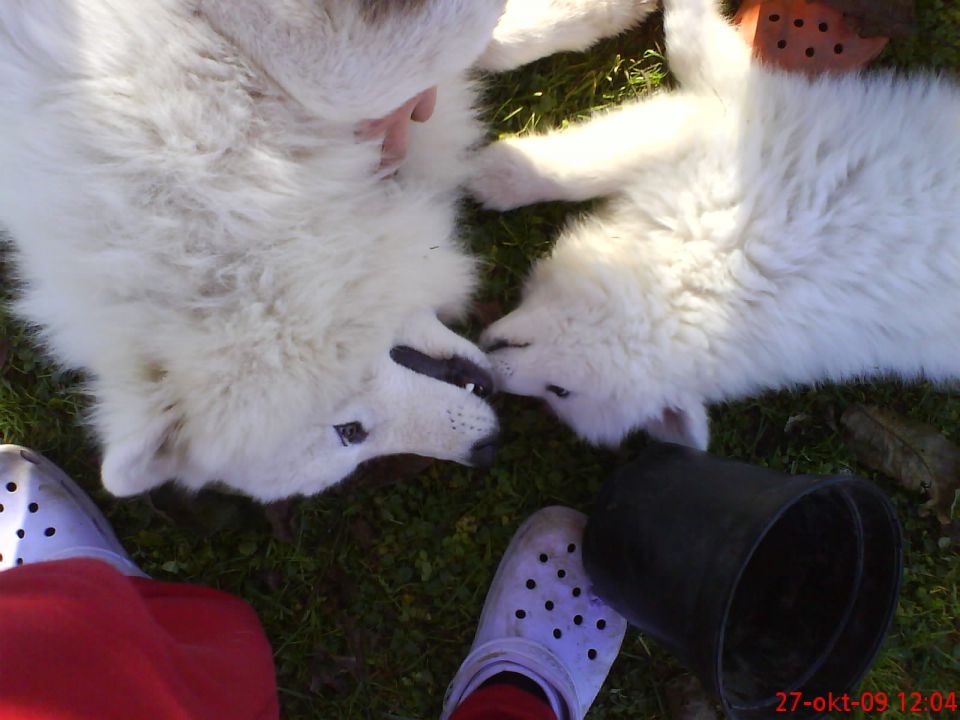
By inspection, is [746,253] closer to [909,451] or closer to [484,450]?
[484,450]

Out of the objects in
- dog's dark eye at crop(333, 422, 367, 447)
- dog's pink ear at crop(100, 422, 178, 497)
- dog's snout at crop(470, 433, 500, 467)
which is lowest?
dog's snout at crop(470, 433, 500, 467)

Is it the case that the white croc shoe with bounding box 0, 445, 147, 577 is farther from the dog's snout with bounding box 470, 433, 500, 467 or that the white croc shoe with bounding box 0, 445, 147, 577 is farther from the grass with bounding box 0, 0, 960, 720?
the dog's snout with bounding box 470, 433, 500, 467

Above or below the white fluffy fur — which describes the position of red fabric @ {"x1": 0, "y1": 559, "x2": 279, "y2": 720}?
below

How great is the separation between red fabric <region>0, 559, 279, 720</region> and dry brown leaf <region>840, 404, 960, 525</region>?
2.72 m

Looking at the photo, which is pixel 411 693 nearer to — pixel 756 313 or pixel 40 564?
pixel 40 564

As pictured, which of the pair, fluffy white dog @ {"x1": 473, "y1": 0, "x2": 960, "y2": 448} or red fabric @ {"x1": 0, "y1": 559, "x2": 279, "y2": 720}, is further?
fluffy white dog @ {"x1": 473, "y1": 0, "x2": 960, "y2": 448}

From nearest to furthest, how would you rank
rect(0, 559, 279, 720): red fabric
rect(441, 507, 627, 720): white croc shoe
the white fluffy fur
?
rect(0, 559, 279, 720): red fabric → the white fluffy fur → rect(441, 507, 627, 720): white croc shoe

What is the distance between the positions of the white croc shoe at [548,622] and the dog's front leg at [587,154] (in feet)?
4.57

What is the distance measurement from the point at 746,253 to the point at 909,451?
Result: 57.1 inches

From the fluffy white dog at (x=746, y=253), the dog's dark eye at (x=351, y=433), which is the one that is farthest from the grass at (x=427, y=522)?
the dog's dark eye at (x=351, y=433)

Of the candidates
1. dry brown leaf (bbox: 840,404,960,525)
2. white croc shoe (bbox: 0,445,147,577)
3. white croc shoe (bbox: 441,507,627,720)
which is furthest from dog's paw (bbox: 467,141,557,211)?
white croc shoe (bbox: 0,445,147,577)

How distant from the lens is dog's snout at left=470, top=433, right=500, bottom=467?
7.73 ft

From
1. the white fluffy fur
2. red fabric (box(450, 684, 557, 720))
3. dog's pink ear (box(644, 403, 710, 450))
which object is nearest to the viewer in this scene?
the white fluffy fur

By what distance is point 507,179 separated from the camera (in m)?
2.70
